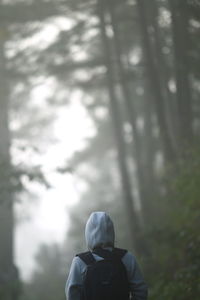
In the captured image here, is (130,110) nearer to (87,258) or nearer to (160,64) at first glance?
(160,64)

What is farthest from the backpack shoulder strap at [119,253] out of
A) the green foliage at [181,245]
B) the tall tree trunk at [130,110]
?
the tall tree trunk at [130,110]

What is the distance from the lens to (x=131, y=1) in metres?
18.8

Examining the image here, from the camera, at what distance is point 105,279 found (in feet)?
17.3

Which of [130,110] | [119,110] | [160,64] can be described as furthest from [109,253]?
[119,110]

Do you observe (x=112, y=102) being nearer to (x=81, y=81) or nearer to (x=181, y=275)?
(x=81, y=81)

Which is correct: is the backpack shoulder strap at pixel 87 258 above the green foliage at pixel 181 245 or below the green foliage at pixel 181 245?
above

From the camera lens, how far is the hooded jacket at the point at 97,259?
17.4 feet

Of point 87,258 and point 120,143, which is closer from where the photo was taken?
point 87,258

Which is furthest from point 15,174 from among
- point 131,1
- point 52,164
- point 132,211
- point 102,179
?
point 102,179

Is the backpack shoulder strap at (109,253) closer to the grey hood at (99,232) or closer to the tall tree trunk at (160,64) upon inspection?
the grey hood at (99,232)

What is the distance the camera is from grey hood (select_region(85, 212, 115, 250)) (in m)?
5.38

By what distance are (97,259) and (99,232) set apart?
254 mm

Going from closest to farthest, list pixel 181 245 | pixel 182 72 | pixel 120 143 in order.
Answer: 1. pixel 181 245
2. pixel 182 72
3. pixel 120 143

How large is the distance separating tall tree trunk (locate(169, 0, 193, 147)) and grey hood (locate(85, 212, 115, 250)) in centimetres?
891
